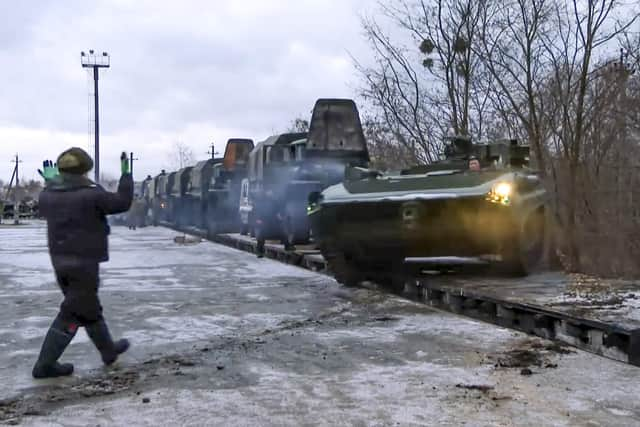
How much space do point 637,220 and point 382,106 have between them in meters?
6.04

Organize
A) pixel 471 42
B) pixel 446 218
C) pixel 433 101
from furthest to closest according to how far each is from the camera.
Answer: pixel 433 101 → pixel 471 42 → pixel 446 218

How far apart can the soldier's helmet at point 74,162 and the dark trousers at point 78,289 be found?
0.60 m

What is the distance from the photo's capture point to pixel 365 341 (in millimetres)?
6379

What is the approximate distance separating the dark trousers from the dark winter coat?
0.04 meters

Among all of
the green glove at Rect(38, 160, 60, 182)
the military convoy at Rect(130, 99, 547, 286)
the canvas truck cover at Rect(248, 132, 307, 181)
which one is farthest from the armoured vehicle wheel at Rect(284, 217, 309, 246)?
the green glove at Rect(38, 160, 60, 182)

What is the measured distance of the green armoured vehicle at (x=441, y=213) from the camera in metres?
8.40

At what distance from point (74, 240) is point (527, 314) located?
3567 millimetres

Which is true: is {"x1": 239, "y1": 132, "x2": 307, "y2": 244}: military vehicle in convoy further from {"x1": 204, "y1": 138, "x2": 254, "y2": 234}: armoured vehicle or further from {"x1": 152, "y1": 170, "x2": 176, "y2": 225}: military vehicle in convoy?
{"x1": 152, "y1": 170, "x2": 176, "y2": 225}: military vehicle in convoy

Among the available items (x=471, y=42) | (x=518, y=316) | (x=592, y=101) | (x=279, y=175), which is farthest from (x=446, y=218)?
(x=471, y=42)

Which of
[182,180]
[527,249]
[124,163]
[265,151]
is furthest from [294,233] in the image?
[182,180]

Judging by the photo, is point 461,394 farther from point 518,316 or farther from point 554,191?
point 554,191

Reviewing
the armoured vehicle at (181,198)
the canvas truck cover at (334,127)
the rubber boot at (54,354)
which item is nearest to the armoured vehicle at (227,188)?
the armoured vehicle at (181,198)

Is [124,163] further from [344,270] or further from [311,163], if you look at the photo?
[311,163]

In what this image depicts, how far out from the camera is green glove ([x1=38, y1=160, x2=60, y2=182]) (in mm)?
5589
